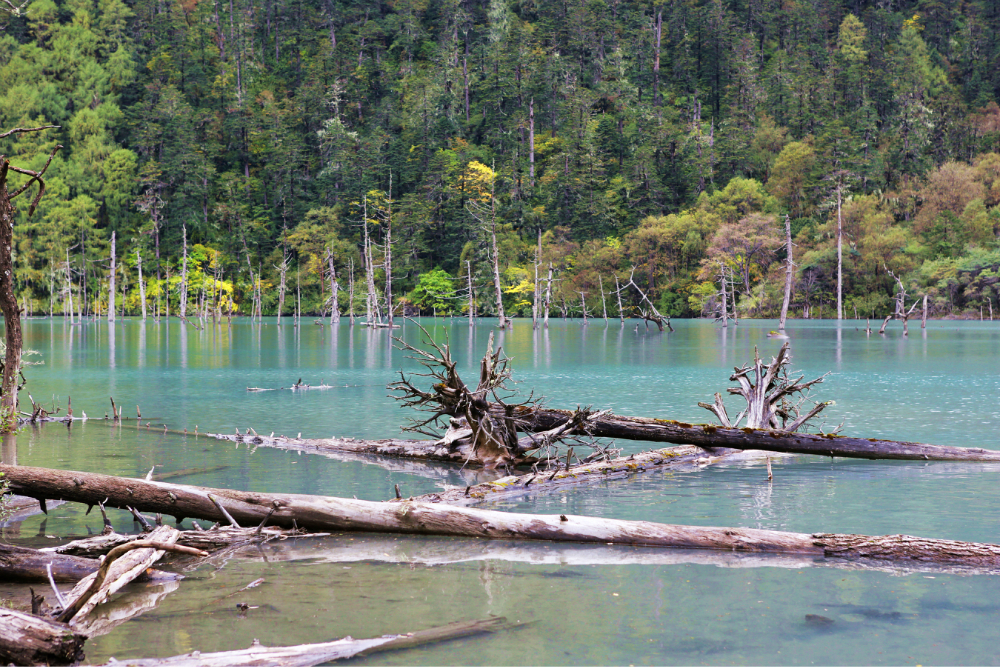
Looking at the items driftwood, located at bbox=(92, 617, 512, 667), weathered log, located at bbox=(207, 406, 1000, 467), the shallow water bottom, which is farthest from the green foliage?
driftwood, located at bbox=(92, 617, 512, 667)

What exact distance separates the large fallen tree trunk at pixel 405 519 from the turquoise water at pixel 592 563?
198 mm

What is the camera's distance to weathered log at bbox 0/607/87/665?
16.7ft

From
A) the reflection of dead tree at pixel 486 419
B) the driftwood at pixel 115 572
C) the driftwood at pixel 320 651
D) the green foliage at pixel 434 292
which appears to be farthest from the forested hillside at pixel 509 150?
the driftwood at pixel 115 572

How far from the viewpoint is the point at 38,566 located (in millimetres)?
7477

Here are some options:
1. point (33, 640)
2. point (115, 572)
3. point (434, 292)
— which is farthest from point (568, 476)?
point (434, 292)

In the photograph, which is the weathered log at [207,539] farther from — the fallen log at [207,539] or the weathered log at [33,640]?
the weathered log at [33,640]

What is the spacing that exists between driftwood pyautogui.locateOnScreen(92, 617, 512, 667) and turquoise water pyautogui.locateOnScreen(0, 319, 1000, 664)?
0.16 meters

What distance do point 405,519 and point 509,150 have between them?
108239 millimetres

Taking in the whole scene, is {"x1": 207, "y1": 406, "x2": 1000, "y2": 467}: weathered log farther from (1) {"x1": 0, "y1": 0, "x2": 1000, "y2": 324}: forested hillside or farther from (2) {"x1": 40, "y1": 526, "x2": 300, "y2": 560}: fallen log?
(1) {"x1": 0, "y1": 0, "x2": 1000, "y2": 324}: forested hillside

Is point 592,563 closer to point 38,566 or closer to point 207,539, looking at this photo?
point 207,539

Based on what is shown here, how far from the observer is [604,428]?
14008mm

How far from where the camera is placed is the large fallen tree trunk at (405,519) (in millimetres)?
8516

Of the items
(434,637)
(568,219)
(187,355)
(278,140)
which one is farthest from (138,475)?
(278,140)

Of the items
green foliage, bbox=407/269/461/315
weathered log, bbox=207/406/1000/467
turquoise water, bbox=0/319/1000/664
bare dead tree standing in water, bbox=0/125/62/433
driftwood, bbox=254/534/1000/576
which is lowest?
turquoise water, bbox=0/319/1000/664
